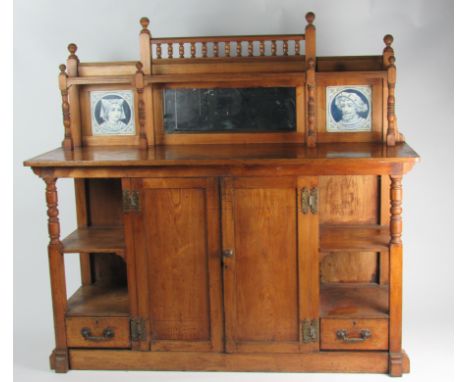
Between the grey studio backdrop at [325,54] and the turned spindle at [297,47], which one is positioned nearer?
the turned spindle at [297,47]

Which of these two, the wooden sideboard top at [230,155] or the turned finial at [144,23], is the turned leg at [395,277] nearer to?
the wooden sideboard top at [230,155]

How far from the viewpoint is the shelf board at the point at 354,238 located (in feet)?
16.1

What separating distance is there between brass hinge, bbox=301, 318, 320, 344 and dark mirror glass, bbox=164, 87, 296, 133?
1227 mm

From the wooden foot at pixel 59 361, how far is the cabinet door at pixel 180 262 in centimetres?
52

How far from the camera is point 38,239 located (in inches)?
249

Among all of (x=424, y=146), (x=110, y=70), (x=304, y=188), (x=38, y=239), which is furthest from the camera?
(x=38, y=239)

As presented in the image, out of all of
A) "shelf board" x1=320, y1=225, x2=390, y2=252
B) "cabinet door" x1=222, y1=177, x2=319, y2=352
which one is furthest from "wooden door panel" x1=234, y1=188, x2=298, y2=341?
"shelf board" x1=320, y1=225, x2=390, y2=252

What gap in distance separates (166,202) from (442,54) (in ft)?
7.17

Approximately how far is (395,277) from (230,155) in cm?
117

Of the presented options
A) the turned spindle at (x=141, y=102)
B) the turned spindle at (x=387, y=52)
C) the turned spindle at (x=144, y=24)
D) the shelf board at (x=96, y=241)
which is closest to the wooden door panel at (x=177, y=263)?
the shelf board at (x=96, y=241)

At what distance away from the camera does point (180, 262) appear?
4.94 meters

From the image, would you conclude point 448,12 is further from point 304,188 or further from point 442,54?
point 304,188

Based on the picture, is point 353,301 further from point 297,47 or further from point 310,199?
point 297,47

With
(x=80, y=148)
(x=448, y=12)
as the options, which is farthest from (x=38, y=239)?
(x=448, y=12)
